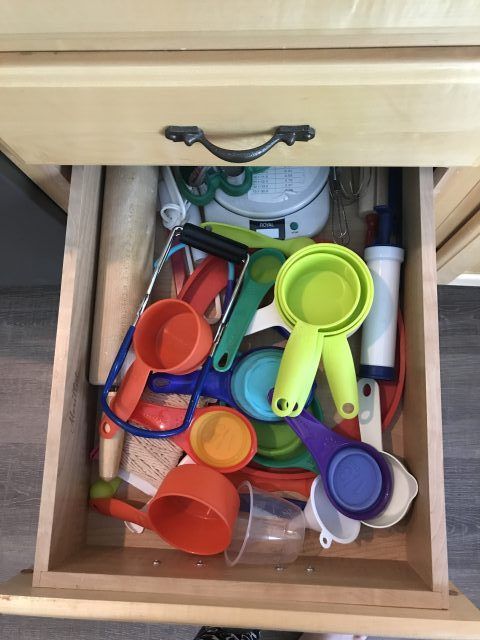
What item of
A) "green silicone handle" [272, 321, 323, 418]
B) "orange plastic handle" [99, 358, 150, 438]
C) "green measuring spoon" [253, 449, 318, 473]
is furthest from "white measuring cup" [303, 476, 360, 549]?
"orange plastic handle" [99, 358, 150, 438]

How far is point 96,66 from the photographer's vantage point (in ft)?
1.42

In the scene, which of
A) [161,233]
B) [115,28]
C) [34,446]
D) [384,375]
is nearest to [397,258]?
[384,375]

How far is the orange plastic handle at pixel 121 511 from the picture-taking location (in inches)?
26.4

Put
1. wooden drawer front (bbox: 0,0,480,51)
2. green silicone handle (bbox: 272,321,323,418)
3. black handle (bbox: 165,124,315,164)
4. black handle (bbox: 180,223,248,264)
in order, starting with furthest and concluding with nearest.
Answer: black handle (bbox: 180,223,248,264) → green silicone handle (bbox: 272,321,323,418) → black handle (bbox: 165,124,315,164) → wooden drawer front (bbox: 0,0,480,51)

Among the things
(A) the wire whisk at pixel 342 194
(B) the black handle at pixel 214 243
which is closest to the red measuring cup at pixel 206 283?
(B) the black handle at pixel 214 243

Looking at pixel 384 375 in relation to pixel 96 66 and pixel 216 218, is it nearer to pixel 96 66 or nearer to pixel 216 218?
pixel 216 218

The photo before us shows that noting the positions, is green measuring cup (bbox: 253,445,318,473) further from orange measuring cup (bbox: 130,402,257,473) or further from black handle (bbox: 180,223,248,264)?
black handle (bbox: 180,223,248,264)

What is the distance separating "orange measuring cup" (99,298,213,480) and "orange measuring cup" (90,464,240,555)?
0.06m

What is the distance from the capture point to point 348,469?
0.65 metres

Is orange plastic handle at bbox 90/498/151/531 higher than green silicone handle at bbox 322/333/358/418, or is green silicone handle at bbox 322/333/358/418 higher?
green silicone handle at bbox 322/333/358/418

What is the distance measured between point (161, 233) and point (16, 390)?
0.56m

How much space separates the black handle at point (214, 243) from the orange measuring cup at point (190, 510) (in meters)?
0.25

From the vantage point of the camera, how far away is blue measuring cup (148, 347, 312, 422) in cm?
68

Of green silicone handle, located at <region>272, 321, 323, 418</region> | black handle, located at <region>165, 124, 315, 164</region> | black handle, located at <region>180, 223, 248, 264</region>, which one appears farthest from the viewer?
black handle, located at <region>180, 223, 248, 264</region>
